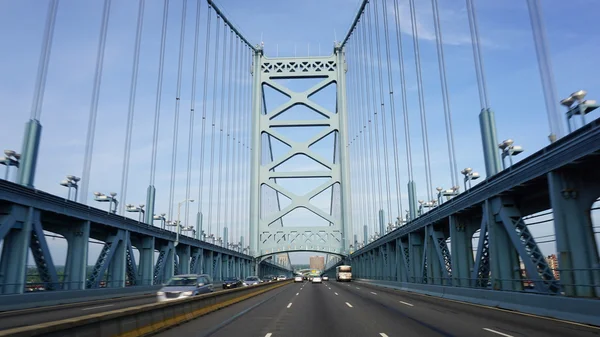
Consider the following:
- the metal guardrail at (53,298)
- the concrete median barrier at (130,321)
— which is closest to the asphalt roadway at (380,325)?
the concrete median barrier at (130,321)

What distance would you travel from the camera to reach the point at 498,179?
19562mm

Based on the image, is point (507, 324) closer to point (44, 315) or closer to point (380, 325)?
point (380, 325)

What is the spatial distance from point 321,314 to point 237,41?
74647 mm

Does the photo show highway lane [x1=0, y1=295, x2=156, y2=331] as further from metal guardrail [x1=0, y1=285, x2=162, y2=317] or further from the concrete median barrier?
the concrete median barrier

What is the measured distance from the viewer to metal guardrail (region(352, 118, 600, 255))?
1352 centimetres

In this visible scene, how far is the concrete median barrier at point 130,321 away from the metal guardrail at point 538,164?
12.9m

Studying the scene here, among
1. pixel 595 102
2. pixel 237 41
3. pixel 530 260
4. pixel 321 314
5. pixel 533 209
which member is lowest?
pixel 321 314

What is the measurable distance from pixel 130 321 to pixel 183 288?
960cm

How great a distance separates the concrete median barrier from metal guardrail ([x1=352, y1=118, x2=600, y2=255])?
12938mm

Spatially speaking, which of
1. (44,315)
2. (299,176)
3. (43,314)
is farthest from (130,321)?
(299,176)

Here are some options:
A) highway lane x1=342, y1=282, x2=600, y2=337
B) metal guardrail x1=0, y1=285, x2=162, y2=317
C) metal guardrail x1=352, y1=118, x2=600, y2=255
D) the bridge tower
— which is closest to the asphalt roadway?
highway lane x1=342, y1=282, x2=600, y2=337

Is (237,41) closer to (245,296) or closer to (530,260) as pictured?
(245,296)

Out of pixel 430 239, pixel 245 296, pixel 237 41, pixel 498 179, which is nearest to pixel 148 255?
pixel 245 296

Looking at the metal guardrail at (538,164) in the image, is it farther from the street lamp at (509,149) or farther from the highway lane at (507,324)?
the highway lane at (507,324)
